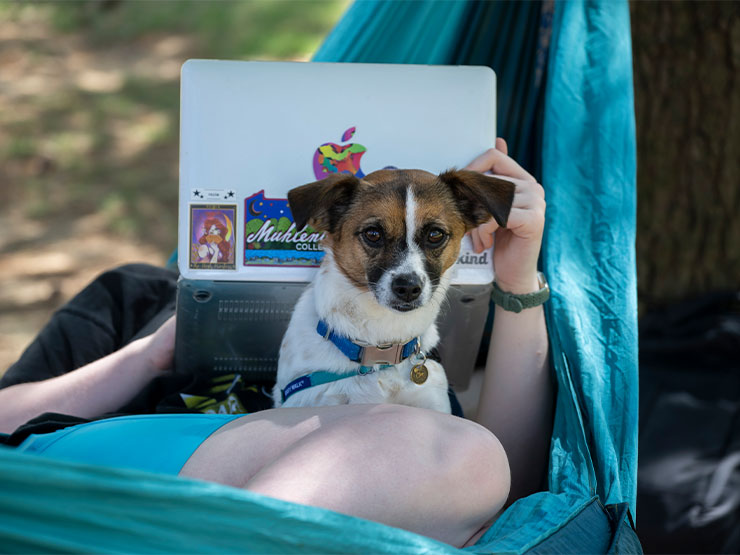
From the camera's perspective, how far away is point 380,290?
182 cm

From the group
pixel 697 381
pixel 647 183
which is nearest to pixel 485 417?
pixel 697 381

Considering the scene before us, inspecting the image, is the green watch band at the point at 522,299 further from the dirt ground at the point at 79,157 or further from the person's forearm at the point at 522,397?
the dirt ground at the point at 79,157

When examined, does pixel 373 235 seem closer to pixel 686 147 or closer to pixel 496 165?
pixel 496 165

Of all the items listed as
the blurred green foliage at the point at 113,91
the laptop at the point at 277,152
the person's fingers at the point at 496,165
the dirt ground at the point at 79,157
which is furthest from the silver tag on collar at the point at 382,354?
the blurred green foliage at the point at 113,91

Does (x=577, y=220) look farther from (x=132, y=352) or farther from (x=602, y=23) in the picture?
(x=132, y=352)

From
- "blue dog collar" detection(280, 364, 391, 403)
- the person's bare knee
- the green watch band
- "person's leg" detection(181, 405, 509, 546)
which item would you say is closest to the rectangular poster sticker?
"blue dog collar" detection(280, 364, 391, 403)

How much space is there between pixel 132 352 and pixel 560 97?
1.43 m

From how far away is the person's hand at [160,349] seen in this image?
208 cm

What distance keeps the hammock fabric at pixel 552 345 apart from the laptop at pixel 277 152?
31cm

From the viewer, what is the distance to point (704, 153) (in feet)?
10.1

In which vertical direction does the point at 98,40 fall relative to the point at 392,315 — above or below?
above

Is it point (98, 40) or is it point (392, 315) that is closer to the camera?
point (392, 315)

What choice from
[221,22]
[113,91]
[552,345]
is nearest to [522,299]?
[552,345]

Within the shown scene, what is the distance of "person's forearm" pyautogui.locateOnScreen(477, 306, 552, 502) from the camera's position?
6.34 feet
